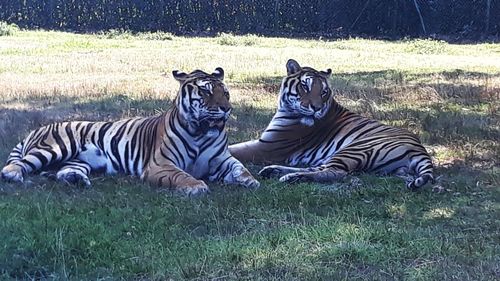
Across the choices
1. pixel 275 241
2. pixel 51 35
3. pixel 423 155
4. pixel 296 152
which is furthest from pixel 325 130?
pixel 51 35

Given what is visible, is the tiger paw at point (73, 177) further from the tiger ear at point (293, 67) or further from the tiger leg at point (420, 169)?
the tiger leg at point (420, 169)

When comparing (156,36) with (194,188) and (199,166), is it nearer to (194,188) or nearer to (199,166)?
(199,166)

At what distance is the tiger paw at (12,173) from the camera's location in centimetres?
756

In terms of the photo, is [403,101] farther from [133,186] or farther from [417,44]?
[417,44]

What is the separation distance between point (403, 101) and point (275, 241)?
7.20m

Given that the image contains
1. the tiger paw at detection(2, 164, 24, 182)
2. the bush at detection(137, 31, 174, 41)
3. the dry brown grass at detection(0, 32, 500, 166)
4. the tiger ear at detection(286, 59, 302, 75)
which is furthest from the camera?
the bush at detection(137, 31, 174, 41)

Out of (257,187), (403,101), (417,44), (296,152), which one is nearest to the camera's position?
(257,187)

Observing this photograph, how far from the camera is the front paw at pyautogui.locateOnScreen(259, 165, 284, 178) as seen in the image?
26.9 ft

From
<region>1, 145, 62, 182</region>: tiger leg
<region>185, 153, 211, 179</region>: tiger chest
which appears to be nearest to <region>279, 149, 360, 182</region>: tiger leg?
<region>185, 153, 211, 179</region>: tiger chest

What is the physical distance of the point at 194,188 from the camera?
720cm

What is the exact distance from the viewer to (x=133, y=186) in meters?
7.55

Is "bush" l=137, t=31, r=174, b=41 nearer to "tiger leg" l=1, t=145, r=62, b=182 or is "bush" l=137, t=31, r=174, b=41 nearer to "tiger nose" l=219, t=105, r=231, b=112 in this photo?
"tiger leg" l=1, t=145, r=62, b=182

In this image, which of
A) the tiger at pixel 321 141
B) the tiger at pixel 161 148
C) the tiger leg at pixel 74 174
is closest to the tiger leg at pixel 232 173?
the tiger at pixel 161 148

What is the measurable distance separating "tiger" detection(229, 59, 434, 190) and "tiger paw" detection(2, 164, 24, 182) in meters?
2.20
